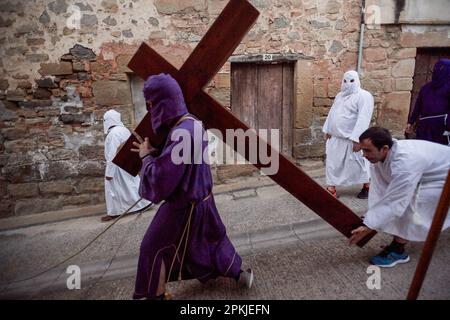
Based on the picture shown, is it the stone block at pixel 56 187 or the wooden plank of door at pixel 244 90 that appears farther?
the wooden plank of door at pixel 244 90

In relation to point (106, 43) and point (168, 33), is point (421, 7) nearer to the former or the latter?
point (168, 33)

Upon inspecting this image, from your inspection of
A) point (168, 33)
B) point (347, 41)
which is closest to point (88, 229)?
point (168, 33)

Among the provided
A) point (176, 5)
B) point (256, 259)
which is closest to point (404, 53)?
point (176, 5)

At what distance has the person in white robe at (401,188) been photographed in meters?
2.29

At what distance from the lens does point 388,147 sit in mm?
2357

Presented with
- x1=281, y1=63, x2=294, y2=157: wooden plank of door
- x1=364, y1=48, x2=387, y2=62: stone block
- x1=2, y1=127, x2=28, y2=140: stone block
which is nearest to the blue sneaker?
x1=281, y1=63, x2=294, y2=157: wooden plank of door

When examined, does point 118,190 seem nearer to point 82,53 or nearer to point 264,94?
point 82,53

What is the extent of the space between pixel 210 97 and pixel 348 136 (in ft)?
8.88

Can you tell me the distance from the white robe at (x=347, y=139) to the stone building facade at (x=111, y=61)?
4.63 ft

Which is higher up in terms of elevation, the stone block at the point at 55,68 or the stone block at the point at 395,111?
the stone block at the point at 55,68

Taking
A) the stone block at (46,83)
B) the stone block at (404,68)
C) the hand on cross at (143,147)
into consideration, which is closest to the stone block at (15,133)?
the stone block at (46,83)

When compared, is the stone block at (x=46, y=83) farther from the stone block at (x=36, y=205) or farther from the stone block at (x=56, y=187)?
Result: the stone block at (x=36, y=205)

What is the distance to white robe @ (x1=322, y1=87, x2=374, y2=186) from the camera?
3990mm

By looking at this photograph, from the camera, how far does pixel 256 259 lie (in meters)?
2.77
